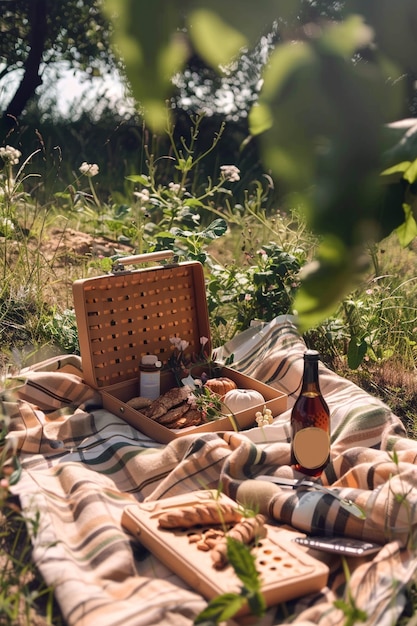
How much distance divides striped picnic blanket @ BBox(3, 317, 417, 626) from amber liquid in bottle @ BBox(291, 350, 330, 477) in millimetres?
63

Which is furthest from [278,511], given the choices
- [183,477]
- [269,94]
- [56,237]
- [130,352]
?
[56,237]

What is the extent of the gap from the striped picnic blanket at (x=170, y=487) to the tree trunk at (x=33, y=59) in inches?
155

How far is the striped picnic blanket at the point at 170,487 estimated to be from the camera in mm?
1607

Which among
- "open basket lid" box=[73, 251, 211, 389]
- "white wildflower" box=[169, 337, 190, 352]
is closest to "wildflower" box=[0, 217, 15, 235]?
"open basket lid" box=[73, 251, 211, 389]

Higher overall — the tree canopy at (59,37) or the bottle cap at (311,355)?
the tree canopy at (59,37)

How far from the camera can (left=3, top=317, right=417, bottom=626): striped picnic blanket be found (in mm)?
1607

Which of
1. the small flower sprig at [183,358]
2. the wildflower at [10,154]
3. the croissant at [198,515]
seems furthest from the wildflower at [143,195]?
the croissant at [198,515]

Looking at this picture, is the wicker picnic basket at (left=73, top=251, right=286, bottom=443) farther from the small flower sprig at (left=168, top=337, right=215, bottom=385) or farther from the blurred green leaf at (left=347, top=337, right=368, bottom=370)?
the blurred green leaf at (left=347, top=337, right=368, bottom=370)

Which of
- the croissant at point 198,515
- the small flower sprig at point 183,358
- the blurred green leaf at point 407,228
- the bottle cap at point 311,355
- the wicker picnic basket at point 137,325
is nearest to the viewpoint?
the blurred green leaf at point 407,228

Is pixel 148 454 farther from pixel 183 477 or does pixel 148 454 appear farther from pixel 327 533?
pixel 327 533

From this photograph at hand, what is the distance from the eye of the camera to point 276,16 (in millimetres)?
588

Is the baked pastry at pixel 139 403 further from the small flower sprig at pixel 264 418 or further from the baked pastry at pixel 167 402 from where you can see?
the small flower sprig at pixel 264 418

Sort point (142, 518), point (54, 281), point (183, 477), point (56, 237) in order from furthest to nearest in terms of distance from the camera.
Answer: point (56, 237) < point (54, 281) < point (183, 477) < point (142, 518)

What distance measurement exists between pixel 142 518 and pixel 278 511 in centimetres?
35
